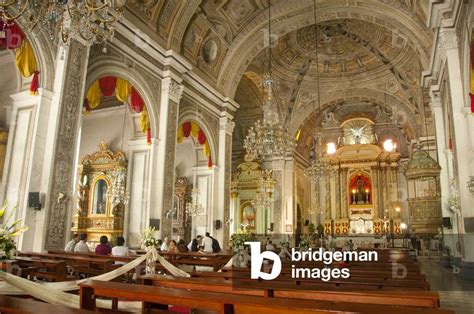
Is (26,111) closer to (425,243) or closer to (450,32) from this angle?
(450,32)

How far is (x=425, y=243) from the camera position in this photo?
1748cm

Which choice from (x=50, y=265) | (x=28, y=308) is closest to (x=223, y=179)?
(x=50, y=265)

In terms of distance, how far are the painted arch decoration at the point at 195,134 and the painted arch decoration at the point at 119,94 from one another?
191cm

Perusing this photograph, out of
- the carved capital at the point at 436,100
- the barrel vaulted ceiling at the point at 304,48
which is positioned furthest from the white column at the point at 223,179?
the carved capital at the point at 436,100

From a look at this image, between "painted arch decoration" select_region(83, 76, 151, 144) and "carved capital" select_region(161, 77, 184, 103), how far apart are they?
86cm

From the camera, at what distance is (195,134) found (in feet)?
43.4

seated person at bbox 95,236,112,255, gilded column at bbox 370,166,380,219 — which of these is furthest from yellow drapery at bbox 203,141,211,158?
gilded column at bbox 370,166,380,219

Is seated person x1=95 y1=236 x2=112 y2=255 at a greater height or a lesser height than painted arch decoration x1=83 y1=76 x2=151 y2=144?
lesser

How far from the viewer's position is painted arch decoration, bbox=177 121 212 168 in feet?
41.9

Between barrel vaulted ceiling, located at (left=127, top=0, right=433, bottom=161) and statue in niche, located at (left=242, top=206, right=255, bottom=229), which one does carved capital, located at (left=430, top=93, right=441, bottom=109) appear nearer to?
barrel vaulted ceiling, located at (left=127, top=0, right=433, bottom=161)

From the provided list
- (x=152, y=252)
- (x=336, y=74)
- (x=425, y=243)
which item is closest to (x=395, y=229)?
(x=425, y=243)

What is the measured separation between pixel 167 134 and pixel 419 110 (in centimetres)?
1206

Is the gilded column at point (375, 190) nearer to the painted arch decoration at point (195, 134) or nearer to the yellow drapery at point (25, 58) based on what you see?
the painted arch decoration at point (195, 134)

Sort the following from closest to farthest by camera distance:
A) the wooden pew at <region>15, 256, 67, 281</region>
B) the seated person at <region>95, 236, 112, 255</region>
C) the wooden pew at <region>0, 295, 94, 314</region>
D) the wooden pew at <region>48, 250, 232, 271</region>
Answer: the wooden pew at <region>0, 295, 94, 314</region>
the wooden pew at <region>15, 256, 67, 281</region>
the wooden pew at <region>48, 250, 232, 271</region>
the seated person at <region>95, 236, 112, 255</region>
